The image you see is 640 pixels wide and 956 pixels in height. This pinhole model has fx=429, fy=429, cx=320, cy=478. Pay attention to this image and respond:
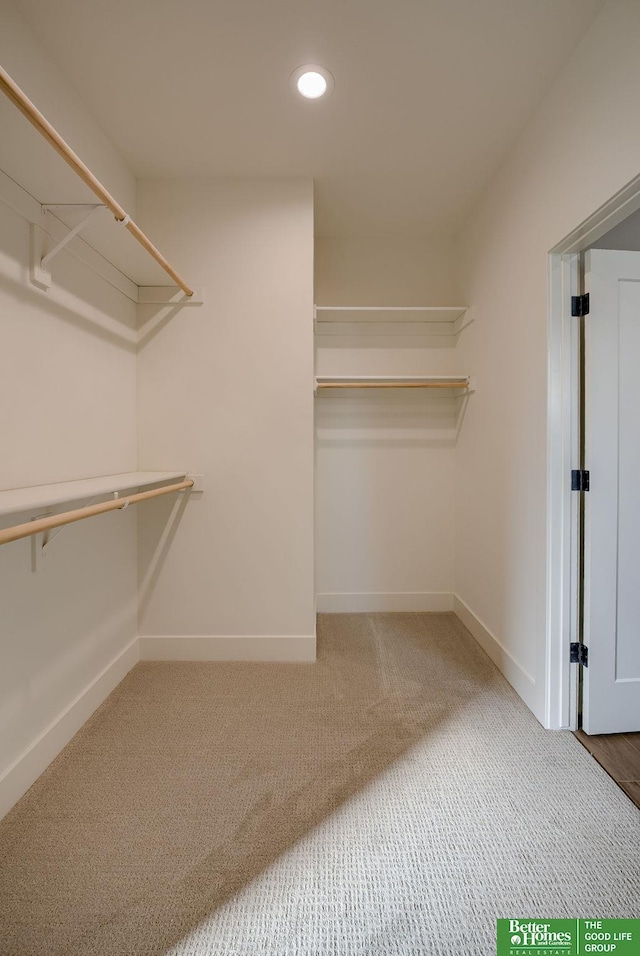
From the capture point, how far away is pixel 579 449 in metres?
1.73

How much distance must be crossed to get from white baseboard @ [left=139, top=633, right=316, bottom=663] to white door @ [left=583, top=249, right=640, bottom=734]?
1314 mm

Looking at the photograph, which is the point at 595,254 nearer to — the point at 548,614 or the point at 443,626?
the point at 548,614

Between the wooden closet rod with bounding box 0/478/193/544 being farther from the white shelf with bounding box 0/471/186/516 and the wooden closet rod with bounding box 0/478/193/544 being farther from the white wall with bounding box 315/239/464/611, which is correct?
the white wall with bounding box 315/239/464/611

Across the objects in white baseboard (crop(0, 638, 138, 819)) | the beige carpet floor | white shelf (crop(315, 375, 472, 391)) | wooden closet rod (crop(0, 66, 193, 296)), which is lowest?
the beige carpet floor

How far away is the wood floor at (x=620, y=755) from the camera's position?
4.76ft

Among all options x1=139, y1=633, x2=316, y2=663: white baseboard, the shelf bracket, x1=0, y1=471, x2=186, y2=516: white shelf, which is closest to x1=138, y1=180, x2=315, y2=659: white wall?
x1=139, y1=633, x2=316, y2=663: white baseboard

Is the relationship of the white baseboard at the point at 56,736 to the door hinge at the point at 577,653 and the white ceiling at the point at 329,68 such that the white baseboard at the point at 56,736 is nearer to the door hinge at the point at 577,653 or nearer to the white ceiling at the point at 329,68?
the door hinge at the point at 577,653

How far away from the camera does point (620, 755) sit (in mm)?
1589

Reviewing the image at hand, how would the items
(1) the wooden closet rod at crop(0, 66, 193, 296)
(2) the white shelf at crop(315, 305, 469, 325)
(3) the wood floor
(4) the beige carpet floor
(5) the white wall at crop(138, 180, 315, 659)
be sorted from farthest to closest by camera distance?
(2) the white shelf at crop(315, 305, 469, 325) → (5) the white wall at crop(138, 180, 315, 659) → (3) the wood floor → (4) the beige carpet floor → (1) the wooden closet rod at crop(0, 66, 193, 296)

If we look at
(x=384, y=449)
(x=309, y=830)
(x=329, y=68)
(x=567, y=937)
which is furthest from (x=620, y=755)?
(x=329, y=68)

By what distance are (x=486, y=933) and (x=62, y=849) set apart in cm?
114

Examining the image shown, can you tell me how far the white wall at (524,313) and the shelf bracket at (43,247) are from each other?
165cm

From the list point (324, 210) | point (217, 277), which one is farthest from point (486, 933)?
point (324, 210)

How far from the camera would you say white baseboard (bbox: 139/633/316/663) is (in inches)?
90.9
